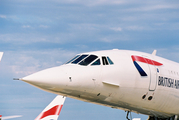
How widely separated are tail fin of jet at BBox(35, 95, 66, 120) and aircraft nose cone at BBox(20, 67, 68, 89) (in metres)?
15.8

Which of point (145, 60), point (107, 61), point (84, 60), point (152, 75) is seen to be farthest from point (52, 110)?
point (107, 61)

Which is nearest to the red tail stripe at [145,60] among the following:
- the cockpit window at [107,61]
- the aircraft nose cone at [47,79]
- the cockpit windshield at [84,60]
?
the cockpit window at [107,61]

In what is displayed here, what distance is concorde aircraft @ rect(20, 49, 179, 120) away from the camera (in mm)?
12883

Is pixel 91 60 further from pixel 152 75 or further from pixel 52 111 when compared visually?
pixel 52 111

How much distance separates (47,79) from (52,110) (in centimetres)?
1660

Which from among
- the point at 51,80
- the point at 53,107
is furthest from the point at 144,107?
the point at 53,107

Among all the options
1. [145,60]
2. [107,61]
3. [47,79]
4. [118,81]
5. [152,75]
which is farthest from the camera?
[145,60]

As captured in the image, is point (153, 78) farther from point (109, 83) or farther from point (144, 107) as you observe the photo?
point (109, 83)

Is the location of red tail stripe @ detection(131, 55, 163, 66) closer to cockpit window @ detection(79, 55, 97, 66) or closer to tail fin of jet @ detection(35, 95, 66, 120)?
cockpit window @ detection(79, 55, 97, 66)

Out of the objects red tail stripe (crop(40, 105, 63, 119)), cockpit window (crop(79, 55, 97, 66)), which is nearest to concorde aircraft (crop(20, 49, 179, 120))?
cockpit window (crop(79, 55, 97, 66))

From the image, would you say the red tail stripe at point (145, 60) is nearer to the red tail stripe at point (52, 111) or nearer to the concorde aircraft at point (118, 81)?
the concorde aircraft at point (118, 81)

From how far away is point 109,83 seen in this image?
44.9 feet

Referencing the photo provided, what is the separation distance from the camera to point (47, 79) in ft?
40.9

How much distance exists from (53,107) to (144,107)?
1430 centimetres
